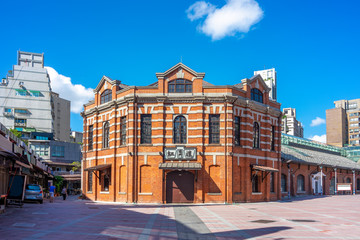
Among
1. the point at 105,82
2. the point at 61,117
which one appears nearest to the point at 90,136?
the point at 105,82

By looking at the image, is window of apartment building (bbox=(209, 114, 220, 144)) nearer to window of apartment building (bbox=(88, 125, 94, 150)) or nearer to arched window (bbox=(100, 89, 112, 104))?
arched window (bbox=(100, 89, 112, 104))

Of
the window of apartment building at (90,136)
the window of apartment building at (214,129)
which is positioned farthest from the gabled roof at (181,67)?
the window of apartment building at (90,136)

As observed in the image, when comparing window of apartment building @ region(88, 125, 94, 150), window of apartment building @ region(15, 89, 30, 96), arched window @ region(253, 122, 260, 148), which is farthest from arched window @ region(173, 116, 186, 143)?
window of apartment building @ region(15, 89, 30, 96)

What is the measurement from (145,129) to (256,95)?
11.5 metres

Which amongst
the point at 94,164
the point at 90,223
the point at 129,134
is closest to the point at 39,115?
the point at 94,164

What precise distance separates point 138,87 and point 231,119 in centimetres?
854

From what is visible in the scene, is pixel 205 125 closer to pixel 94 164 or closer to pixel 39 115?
pixel 94 164

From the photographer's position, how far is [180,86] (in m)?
33.7

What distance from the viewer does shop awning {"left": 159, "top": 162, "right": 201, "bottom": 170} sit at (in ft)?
102

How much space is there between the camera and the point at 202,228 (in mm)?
16516

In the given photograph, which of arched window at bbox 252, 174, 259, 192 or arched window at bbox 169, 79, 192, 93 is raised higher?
arched window at bbox 169, 79, 192, 93

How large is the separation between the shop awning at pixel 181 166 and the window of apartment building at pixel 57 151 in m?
62.1

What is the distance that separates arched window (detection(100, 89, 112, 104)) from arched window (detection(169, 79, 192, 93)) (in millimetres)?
7098

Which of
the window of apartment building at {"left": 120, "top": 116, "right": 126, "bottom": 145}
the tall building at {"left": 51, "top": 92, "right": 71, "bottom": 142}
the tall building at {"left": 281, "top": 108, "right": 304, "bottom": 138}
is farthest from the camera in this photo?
the tall building at {"left": 281, "top": 108, "right": 304, "bottom": 138}
